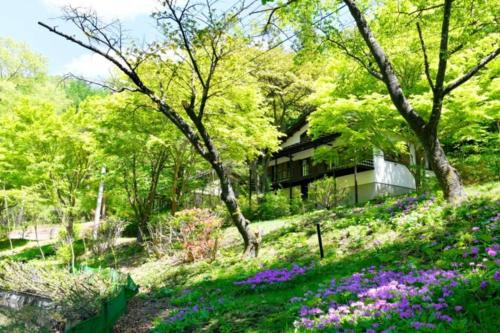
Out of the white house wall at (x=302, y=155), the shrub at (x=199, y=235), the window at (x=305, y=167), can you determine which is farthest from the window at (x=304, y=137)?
the shrub at (x=199, y=235)

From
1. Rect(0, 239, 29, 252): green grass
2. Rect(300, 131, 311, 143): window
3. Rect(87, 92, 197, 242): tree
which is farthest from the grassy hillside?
Rect(0, 239, 29, 252): green grass

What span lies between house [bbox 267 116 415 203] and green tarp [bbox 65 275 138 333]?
14.7 meters

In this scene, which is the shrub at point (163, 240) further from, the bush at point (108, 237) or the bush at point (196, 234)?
the bush at point (108, 237)

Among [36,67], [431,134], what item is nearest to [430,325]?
[431,134]

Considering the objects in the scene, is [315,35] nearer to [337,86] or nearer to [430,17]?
[430,17]

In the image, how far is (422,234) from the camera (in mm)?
7652

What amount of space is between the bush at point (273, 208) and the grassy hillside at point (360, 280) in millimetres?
8852

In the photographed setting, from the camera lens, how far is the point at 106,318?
5.71 meters

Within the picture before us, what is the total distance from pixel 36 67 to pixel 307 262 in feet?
120

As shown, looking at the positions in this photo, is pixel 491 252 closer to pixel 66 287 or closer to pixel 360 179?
pixel 66 287

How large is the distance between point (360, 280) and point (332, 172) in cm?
1992

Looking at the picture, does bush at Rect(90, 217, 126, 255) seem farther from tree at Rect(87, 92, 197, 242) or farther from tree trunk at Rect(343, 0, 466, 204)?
tree trunk at Rect(343, 0, 466, 204)

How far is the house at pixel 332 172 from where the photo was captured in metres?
23.5

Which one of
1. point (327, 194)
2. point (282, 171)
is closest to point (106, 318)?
point (327, 194)
